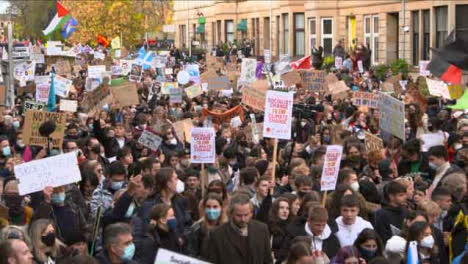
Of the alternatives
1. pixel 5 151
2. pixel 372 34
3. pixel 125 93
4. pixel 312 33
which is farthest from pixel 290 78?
pixel 312 33

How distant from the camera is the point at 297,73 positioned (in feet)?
80.5

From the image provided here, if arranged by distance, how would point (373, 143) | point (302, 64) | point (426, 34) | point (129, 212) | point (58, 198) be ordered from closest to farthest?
point (129, 212) < point (58, 198) < point (373, 143) < point (302, 64) < point (426, 34)

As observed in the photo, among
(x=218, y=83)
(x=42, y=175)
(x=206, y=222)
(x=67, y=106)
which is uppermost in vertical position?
(x=42, y=175)

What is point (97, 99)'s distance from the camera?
66.3 feet

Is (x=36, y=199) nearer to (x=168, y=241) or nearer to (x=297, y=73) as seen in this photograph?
(x=168, y=241)

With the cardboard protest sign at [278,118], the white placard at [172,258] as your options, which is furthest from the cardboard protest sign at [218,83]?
the white placard at [172,258]

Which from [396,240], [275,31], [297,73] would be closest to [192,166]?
[396,240]

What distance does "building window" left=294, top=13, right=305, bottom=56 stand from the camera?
189ft

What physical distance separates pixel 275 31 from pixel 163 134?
154ft

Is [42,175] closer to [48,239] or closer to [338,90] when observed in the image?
[48,239]

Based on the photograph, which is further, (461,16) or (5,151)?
(461,16)

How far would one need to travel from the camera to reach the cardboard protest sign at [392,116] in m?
14.9

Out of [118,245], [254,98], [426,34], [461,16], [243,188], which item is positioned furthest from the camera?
[426,34]

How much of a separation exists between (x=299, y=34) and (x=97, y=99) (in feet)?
127
